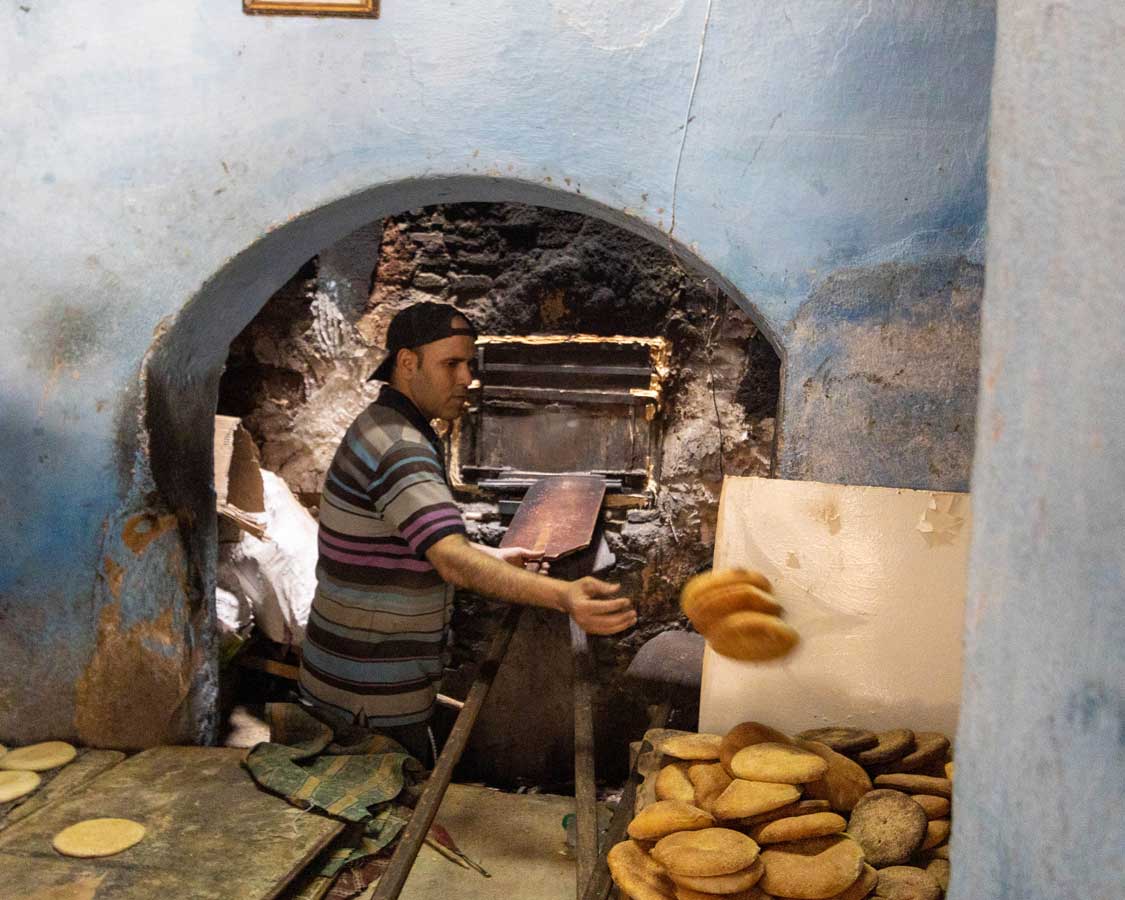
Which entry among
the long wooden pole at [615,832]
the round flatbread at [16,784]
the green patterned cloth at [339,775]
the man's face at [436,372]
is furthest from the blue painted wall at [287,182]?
the long wooden pole at [615,832]

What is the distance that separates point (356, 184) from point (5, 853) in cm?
173

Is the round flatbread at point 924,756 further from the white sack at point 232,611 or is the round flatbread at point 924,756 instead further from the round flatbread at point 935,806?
the white sack at point 232,611

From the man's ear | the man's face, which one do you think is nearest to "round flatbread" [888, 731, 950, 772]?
the man's face

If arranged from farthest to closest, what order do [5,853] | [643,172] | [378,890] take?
1. [643,172]
2. [5,853]
3. [378,890]

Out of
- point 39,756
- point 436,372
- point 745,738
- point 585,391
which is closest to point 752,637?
point 745,738

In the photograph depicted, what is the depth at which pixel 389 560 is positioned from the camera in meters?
2.62

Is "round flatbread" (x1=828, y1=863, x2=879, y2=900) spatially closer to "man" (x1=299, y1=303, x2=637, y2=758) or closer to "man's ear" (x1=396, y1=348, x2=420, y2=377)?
"man" (x1=299, y1=303, x2=637, y2=758)

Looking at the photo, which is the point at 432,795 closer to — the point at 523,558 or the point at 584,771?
the point at 584,771

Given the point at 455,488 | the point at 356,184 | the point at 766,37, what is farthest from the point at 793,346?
the point at 455,488

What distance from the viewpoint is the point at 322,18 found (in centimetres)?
225

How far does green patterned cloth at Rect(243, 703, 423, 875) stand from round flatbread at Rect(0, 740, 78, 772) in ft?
1.63

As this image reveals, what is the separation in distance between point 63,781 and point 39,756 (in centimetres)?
16

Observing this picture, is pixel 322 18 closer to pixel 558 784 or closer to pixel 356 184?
pixel 356 184

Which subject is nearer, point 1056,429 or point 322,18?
point 1056,429
